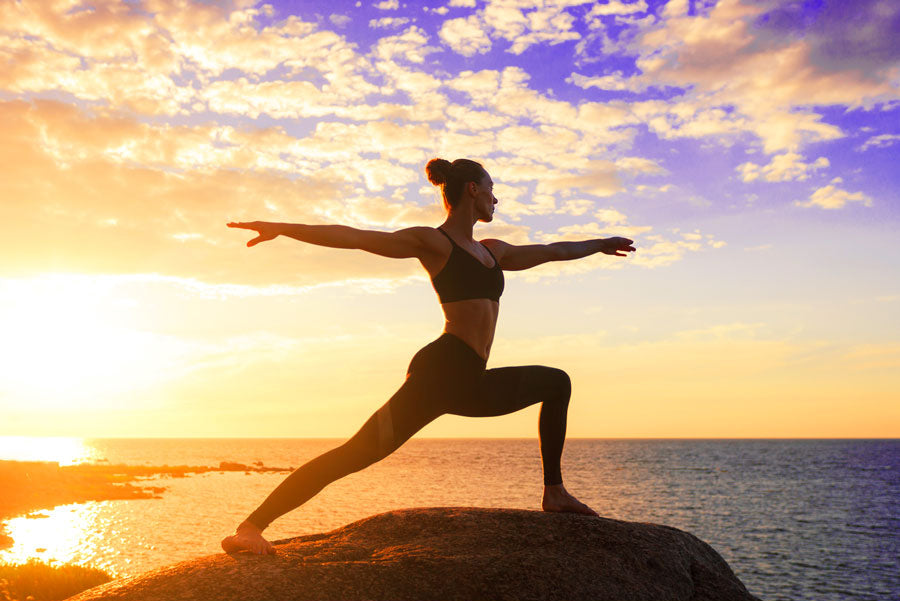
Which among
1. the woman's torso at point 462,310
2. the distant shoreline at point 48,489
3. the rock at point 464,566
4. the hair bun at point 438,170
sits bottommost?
the distant shoreline at point 48,489

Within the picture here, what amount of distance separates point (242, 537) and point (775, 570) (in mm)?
32609

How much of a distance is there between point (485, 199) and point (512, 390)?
173cm

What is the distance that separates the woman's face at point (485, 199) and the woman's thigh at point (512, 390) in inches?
54.9

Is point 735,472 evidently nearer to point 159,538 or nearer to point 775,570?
point 775,570

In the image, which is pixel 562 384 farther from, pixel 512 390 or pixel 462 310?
pixel 462 310

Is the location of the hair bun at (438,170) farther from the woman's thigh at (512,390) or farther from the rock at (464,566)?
the rock at (464,566)

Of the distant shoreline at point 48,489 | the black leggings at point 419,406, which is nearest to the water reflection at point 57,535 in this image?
the distant shoreline at point 48,489

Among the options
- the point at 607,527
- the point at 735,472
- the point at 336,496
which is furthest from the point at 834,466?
the point at 607,527

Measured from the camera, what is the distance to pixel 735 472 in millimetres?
105562

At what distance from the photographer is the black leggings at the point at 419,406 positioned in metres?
5.84

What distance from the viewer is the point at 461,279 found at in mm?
6113

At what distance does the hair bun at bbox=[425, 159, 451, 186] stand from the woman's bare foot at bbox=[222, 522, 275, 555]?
339 centimetres

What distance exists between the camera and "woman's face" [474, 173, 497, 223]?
651 cm

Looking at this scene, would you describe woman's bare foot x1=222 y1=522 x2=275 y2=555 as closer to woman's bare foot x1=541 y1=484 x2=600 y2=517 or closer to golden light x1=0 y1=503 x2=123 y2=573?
woman's bare foot x1=541 y1=484 x2=600 y2=517
